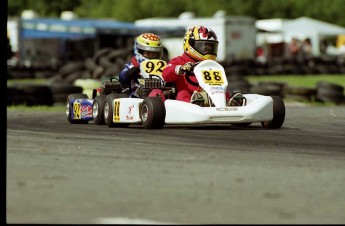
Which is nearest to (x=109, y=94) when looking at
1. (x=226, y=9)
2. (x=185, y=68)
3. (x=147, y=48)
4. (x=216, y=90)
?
(x=147, y=48)

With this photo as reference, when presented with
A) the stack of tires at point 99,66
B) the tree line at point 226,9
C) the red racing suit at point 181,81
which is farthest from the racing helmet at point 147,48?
the tree line at point 226,9

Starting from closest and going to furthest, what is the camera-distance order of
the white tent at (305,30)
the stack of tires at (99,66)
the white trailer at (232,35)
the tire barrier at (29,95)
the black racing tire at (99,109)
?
the black racing tire at (99,109)
the tire barrier at (29,95)
the stack of tires at (99,66)
the white trailer at (232,35)
the white tent at (305,30)

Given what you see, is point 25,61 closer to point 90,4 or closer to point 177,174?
point 177,174

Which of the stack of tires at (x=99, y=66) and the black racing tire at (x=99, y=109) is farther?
the stack of tires at (x=99, y=66)

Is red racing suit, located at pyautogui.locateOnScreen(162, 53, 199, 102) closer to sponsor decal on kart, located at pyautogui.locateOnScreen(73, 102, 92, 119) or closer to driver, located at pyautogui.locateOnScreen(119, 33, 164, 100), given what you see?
driver, located at pyautogui.locateOnScreen(119, 33, 164, 100)

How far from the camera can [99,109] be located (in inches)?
477

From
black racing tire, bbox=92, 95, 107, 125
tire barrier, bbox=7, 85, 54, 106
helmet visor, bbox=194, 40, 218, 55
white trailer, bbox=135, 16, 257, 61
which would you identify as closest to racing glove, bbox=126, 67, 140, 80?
black racing tire, bbox=92, 95, 107, 125

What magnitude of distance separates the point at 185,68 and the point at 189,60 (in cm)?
45

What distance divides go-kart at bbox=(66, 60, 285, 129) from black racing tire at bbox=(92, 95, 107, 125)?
247mm

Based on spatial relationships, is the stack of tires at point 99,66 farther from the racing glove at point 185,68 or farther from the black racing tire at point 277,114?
the black racing tire at point 277,114

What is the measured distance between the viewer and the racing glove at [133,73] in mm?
12273

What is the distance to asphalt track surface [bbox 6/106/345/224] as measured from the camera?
17.7ft

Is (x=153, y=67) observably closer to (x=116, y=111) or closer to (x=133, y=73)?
(x=133, y=73)

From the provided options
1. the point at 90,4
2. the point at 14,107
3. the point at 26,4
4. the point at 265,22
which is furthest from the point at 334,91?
the point at 26,4
